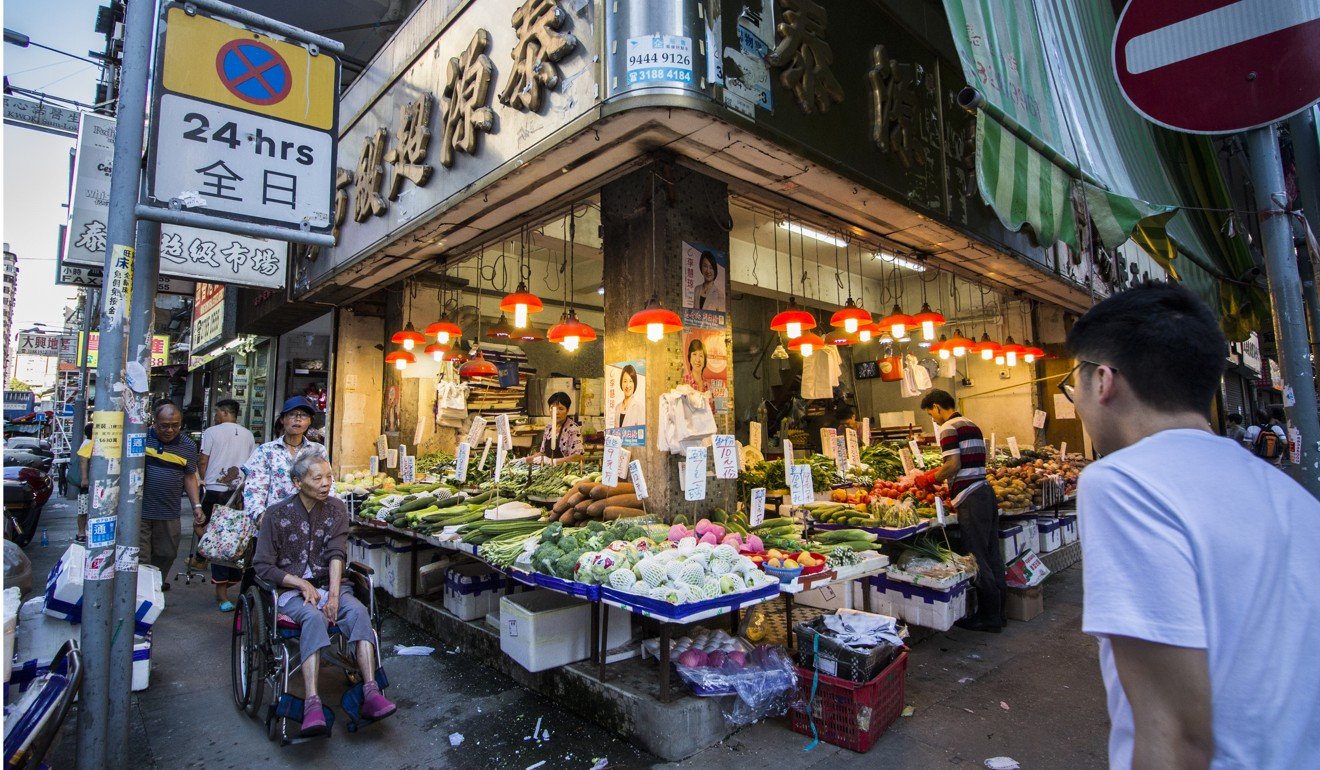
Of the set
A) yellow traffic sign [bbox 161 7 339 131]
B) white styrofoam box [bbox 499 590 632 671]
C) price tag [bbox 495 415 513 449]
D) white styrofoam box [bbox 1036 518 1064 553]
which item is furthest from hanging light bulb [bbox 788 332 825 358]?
yellow traffic sign [bbox 161 7 339 131]

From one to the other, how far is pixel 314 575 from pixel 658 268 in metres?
3.75

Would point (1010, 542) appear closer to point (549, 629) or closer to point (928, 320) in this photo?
point (928, 320)

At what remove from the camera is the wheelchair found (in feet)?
12.9

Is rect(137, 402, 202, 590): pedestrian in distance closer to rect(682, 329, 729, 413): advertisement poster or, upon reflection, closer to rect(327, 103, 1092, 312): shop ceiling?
rect(327, 103, 1092, 312): shop ceiling

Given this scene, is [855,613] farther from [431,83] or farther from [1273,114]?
[431,83]

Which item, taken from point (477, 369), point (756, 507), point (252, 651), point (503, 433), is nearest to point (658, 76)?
point (756, 507)

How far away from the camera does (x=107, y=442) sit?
3168 mm

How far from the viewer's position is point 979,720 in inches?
167

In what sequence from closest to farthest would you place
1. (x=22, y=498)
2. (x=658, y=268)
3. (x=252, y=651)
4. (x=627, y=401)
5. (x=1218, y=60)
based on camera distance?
(x=1218, y=60), (x=252, y=651), (x=658, y=268), (x=627, y=401), (x=22, y=498)

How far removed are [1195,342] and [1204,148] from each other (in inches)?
435

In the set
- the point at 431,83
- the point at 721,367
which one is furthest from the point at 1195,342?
the point at 431,83

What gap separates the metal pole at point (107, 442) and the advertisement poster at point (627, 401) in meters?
3.65

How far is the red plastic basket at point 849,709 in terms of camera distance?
12.5ft

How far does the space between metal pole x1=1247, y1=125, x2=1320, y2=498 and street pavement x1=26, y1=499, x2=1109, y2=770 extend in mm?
2168
